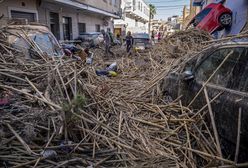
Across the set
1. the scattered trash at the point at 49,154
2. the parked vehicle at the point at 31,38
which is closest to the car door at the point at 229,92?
the scattered trash at the point at 49,154

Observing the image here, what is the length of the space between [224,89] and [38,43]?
5.23m

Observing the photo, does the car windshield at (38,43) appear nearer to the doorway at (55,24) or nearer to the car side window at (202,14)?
the car side window at (202,14)

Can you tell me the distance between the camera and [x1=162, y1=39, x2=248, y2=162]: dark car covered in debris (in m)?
3.01

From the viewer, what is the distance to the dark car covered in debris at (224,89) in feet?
9.87

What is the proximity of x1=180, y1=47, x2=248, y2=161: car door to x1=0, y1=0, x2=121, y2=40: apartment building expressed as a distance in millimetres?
7733

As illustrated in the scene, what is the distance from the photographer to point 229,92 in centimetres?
330

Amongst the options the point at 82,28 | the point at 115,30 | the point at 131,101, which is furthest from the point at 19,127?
the point at 115,30

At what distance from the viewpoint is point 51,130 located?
371 cm

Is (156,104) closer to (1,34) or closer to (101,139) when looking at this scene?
(101,139)

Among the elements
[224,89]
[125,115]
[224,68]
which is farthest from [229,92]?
[125,115]

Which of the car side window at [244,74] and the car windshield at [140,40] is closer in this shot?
the car side window at [244,74]

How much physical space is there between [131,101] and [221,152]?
2759mm

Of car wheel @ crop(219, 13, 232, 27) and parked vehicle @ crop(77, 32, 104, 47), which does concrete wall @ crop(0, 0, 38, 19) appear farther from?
car wheel @ crop(219, 13, 232, 27)

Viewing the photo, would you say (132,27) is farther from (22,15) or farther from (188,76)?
(188,76)
